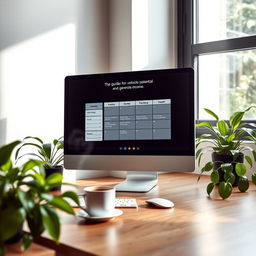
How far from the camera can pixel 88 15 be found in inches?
85.5

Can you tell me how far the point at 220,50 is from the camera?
2225 millimetres

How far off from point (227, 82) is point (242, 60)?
0.16 metres

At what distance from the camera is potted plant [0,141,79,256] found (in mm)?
774

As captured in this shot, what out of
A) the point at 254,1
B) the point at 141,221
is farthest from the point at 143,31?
the point at 141,221

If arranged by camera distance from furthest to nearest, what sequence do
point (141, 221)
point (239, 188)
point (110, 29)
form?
point (110, 29)
point (239, 188)
point (141, 221)

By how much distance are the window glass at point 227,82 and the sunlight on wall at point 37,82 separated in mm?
825

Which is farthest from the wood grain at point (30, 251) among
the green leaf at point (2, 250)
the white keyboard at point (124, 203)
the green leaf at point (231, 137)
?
the green leaf at point (231, 137)

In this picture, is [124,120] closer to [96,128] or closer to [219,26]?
[96,128]

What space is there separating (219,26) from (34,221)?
1837 millimetres

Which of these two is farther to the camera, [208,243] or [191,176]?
[191,176]

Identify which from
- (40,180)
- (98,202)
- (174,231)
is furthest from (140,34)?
(40,180)

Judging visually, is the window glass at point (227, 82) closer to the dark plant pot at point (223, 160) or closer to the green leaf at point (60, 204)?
the dark plant pot at point (223, 160)

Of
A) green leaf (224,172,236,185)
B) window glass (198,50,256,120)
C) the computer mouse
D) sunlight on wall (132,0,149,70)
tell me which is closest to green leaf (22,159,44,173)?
the computer mouse

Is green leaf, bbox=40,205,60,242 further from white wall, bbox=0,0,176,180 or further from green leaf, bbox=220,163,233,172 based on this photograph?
white wall, bbox=0,0,176,180
